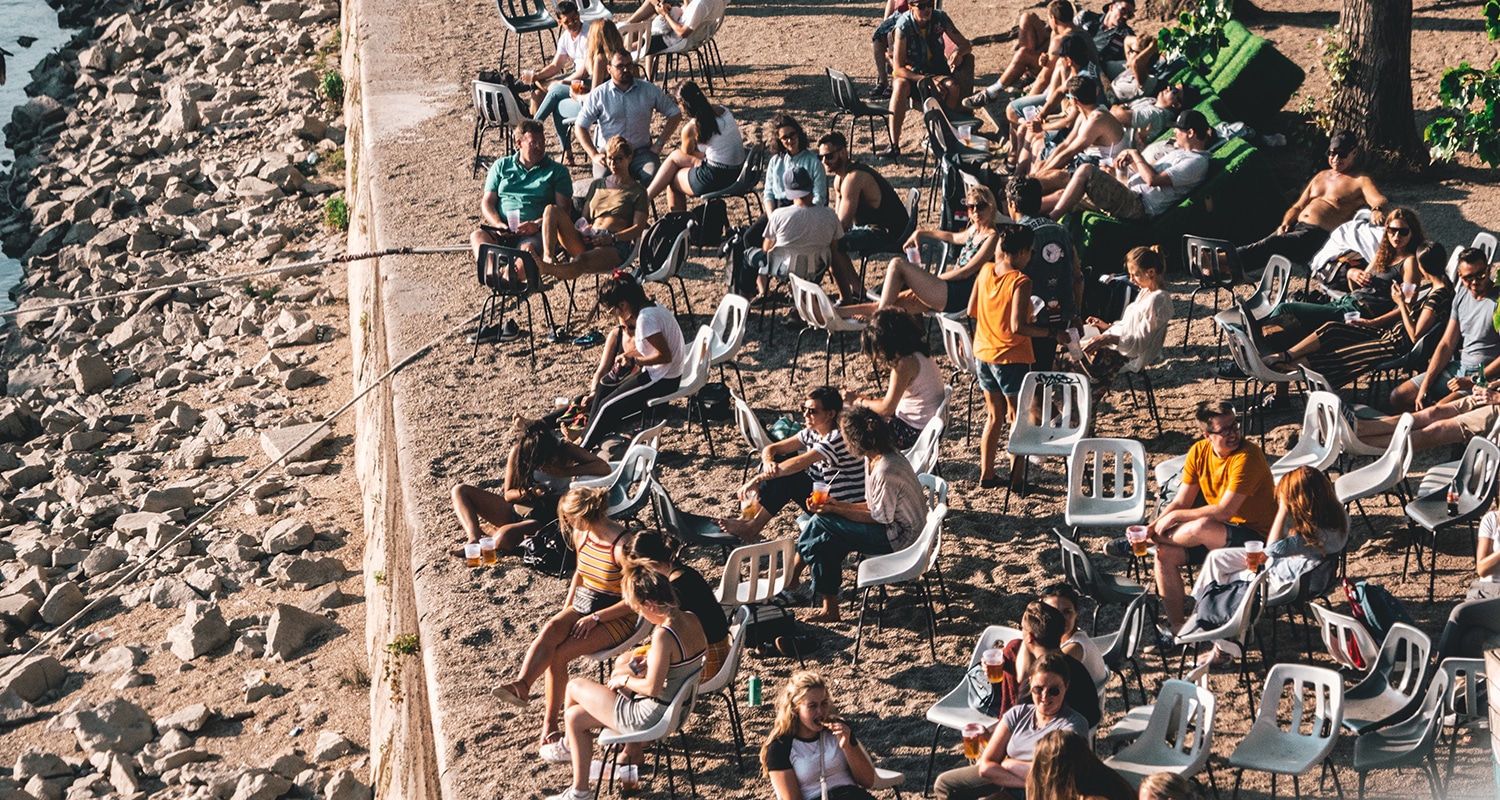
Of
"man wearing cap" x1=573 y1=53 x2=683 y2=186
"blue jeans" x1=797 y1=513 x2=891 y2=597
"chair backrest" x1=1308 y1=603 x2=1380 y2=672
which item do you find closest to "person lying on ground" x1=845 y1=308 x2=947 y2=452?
"blue jeans" x1=797 y1=513 x2=891 y2=597

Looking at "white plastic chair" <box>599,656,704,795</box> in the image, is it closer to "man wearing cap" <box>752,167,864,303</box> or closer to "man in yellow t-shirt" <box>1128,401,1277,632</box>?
"man in yellow t-shirt" <box>1128,401,1277,632</box>

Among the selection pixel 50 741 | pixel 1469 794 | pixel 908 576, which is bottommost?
pixel 50 741

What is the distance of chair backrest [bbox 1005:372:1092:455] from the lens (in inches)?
360

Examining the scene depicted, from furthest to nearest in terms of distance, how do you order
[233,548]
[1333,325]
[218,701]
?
[233,548]
[218,701]
[1333,325]

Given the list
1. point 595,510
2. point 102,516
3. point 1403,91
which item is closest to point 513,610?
point 595,510

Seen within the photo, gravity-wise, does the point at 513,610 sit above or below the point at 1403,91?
below

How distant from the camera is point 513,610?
8930 millimetres

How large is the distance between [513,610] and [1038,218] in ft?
12.3

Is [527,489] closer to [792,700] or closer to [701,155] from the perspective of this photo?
[792,700]

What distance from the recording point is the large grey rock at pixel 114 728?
10516mm

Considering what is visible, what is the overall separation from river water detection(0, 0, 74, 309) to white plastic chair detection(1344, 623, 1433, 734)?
20.6 m

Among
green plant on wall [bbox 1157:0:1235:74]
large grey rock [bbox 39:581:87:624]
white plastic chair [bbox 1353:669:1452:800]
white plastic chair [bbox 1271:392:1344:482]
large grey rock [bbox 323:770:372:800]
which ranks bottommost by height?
large grey rock [bbox 323:770:372:800]

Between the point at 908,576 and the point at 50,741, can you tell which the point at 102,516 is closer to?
the point at 50,741

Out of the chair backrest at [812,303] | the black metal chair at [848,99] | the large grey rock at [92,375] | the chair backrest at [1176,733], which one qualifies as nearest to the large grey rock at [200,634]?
the chair backrest at [812,303]
